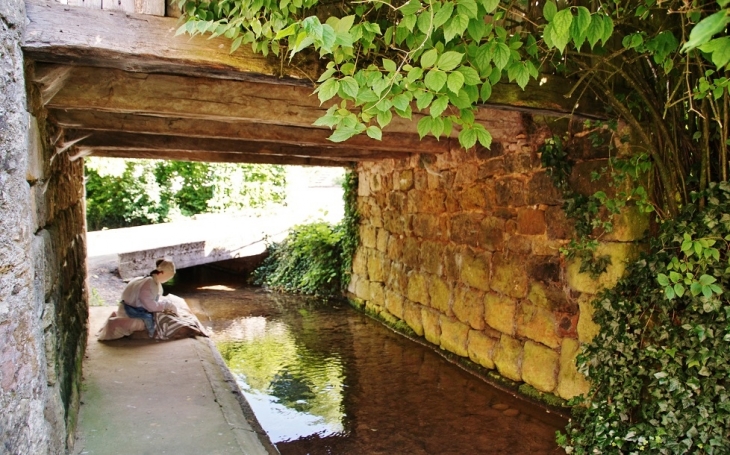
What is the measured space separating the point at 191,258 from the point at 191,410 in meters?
6.03

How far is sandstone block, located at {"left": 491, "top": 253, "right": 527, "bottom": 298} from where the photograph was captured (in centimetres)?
421

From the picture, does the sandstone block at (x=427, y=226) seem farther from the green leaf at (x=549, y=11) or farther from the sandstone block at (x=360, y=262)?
the green leaf at (x=549, y=11)

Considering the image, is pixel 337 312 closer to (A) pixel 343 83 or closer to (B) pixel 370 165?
(B) pixel 370 165

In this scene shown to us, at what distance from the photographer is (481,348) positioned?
4750mm

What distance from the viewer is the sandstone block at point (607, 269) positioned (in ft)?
10.6

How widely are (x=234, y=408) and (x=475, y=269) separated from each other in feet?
8.05

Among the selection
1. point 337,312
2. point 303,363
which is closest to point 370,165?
point 337,312

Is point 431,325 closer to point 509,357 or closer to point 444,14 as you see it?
point 509,357

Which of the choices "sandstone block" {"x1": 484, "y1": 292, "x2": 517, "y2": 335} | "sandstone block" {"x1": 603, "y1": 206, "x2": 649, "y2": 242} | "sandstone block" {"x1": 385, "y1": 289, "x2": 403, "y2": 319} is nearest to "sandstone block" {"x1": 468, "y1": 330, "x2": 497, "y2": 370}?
"sandstone block" {"x1": 484, "y1": 292, "x2": 517, "y2": 335}

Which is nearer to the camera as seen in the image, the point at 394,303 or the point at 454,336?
the point at 454,336

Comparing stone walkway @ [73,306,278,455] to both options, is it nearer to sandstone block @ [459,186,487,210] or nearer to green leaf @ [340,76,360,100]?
green leaf @ [340,76,360,100]

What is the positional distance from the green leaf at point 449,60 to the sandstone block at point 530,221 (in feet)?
7.64

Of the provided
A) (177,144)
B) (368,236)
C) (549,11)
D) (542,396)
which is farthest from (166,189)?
(549,11)

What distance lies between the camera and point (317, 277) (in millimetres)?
8695
